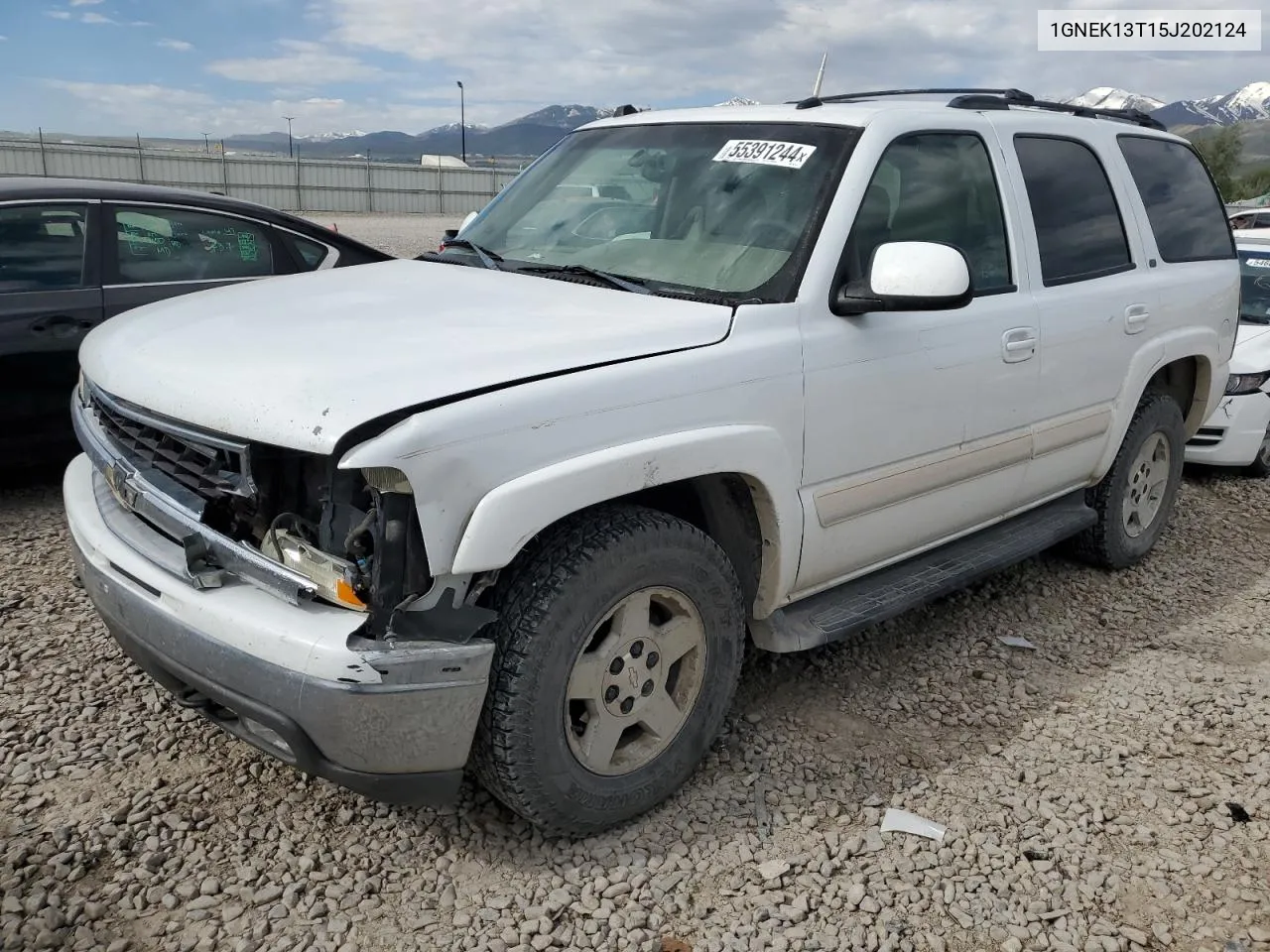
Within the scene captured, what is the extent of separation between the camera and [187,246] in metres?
5.63

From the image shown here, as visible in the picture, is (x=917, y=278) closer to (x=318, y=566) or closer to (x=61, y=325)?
(x=318, y=566)

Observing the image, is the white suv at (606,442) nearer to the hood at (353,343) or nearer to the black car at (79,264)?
the hood at (353,343)

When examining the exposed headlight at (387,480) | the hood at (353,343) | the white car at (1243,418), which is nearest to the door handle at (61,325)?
the hood at (353,343)

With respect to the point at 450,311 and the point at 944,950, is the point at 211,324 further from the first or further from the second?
the point at 944,950

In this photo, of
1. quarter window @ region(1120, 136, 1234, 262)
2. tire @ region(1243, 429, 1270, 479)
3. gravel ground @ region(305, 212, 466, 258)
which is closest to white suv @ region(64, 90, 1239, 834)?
quarter window @ region(1120, 136, 1234, 262)

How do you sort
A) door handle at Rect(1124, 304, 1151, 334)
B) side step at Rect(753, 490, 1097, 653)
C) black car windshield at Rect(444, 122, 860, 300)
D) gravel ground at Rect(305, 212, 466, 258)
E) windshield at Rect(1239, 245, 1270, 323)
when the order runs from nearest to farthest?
black car windshield at Rect(444, 122, 860, 300)
side step at Rect(753, 490, 1097, 653)
door handle at Rect(1124, 304, 1151, 334)
windshield at Rect(1239, 245, 1270, 323)
gravel ground at Rect(305, 212, 466, 258)

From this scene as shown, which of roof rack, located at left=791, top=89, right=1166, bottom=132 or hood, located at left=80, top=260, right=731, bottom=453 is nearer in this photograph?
hood, located at left=80, top=260, right=731, bottom=453

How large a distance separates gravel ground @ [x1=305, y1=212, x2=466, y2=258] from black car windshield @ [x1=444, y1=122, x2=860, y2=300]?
11660 millimetres

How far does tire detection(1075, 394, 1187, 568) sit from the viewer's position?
475cm

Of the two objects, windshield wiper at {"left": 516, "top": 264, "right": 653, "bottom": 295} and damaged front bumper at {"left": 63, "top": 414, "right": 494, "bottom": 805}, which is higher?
windshield wiper at {"left": 516, "top": 264, "right": 653, "bottom": 295}

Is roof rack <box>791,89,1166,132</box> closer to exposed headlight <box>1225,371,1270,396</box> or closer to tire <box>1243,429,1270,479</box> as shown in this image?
exposed headlight <box>1225,371,1270,396</box>

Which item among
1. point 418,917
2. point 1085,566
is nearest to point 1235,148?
point 1085,566

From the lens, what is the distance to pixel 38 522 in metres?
4.95

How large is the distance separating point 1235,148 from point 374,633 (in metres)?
69.9
